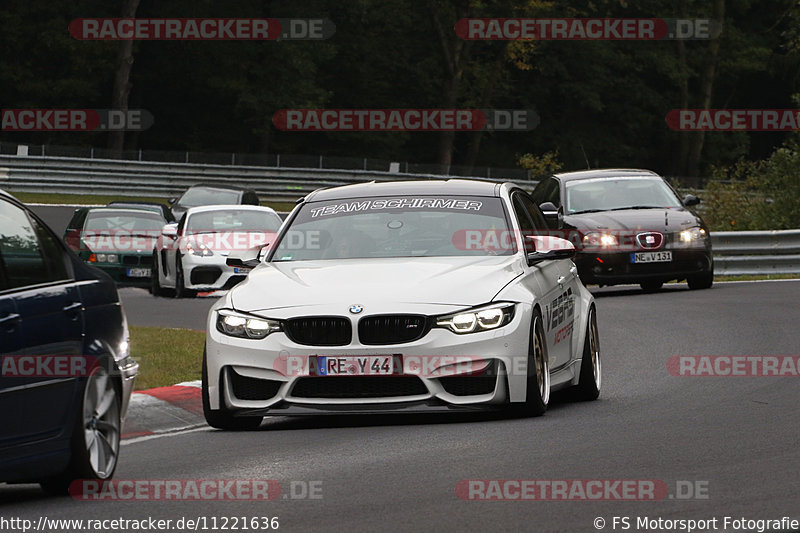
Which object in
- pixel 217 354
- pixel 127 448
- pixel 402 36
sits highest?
pixel 402 36

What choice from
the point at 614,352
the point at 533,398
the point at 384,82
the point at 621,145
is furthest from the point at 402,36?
the point at 533,398

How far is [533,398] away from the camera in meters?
10.2

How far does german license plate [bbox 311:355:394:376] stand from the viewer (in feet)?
31.8

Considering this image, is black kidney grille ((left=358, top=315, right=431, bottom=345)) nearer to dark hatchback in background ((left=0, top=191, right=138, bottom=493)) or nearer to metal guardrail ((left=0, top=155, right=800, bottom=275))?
dark hatchback in background ((left=0, top=191, right=138, bottom=493))

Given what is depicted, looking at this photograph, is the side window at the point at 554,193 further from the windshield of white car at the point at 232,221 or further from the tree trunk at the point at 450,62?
the tree trunk at the point at 450,62

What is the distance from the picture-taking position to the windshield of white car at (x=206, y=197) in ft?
131

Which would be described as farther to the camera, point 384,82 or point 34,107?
point 384,82

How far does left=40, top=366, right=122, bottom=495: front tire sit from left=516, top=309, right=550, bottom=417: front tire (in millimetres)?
2863

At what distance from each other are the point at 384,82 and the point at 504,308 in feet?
233

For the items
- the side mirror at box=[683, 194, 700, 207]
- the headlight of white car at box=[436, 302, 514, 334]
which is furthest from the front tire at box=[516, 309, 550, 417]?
the side mirror at box=[683, 194, 700, 207]

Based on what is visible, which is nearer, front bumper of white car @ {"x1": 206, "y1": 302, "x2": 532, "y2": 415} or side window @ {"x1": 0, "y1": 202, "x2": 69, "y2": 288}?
side window @ {"x1": 0, "y1": 202, "x2": 69, "y2": 288}

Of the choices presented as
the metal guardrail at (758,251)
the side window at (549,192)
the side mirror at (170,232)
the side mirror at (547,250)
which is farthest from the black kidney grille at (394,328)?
the metal guardrail at (758,251)

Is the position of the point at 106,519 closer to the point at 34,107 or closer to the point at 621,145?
the point at 34,107

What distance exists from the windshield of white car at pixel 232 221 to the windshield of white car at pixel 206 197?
534 inches
